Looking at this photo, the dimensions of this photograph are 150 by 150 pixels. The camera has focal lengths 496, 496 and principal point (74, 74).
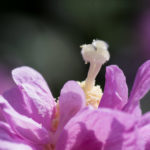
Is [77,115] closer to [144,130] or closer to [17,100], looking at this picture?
[144,130]

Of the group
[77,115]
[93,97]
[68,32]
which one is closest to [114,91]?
[93,97]

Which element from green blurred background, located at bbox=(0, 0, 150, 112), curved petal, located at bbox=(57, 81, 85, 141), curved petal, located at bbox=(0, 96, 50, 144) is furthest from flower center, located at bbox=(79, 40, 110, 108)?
green blurred background, located at bbox=(0, 0, 150, 112)

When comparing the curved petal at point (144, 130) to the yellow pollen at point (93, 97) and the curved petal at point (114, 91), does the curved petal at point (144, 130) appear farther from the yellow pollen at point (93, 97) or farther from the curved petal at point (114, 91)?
the yellow pollen at point (93, 97)

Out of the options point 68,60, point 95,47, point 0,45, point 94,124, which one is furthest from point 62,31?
point 94,124

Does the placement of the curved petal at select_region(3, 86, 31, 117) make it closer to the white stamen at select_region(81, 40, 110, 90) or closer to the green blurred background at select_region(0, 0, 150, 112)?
the white stamen at select_region(81, 40, 110, 90)

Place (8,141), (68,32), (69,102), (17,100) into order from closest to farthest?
(8,141), (69,102), (17,100), (68,32)

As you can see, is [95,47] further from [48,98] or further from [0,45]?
[0,45]
